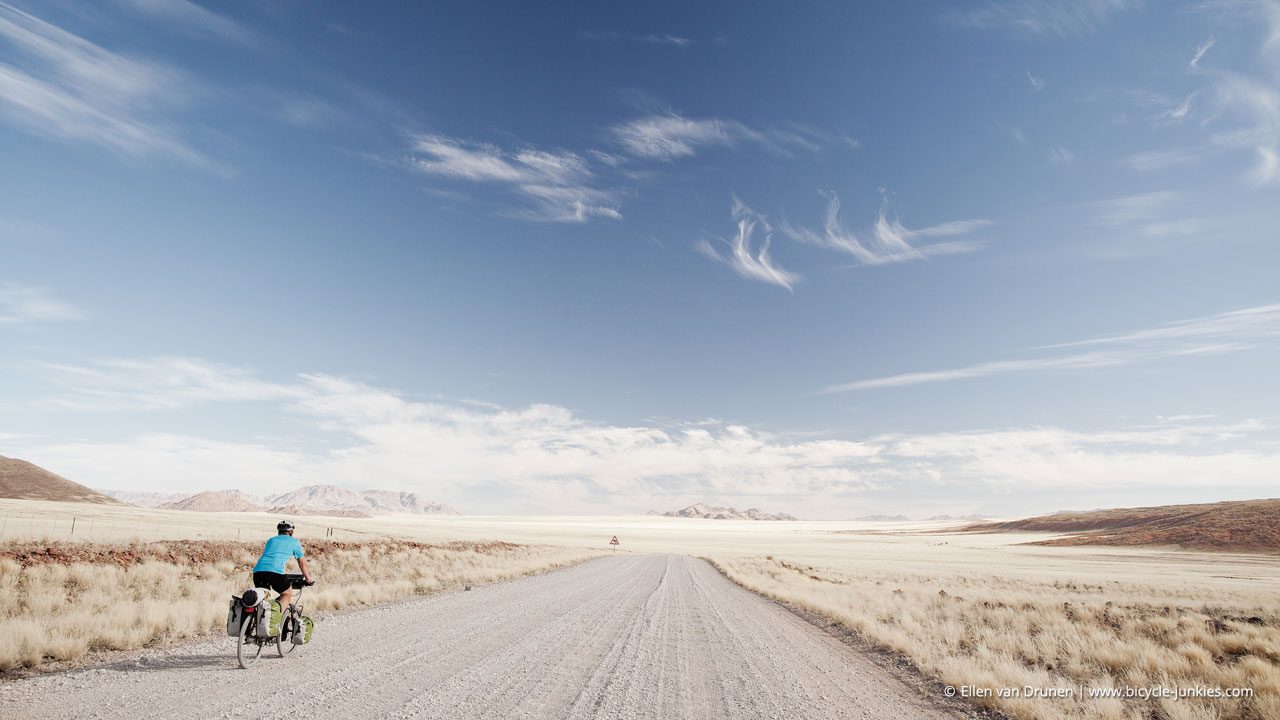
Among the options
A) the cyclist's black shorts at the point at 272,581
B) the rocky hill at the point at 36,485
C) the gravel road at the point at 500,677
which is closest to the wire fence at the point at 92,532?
the cyclist's black shorts at the point at 272,581

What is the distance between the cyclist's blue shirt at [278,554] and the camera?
9.21m

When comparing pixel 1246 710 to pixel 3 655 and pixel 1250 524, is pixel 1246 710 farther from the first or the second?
pixel 1250 524

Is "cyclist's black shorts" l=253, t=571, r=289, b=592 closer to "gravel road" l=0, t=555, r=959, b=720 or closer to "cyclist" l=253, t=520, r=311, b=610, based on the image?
"cyclist" l=253, t=520, r=311, b=610

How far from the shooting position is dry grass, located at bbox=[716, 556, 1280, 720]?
27.6 ft

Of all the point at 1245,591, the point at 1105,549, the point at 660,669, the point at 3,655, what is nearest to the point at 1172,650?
the point at 660,669

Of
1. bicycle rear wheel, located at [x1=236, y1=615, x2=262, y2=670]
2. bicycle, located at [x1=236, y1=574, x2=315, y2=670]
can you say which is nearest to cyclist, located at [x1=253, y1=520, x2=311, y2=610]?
bicycle, located at [x1=236, y1=574, x2=315, y2=670]

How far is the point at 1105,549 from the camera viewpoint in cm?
8000

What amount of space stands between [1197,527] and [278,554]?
11897 centimetres

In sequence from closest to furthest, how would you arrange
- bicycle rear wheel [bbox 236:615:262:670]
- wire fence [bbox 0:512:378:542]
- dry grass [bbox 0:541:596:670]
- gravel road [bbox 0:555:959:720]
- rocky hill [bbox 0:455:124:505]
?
gravel road [bbox 0:555:959:720] < bicycle rear wheel [bbox 236:615:262:670] < dry grass [bbox 0:541:596:670] < wire fence [bbox 0:512:378:542] < rocky hill [bbox 0:455:124:505]

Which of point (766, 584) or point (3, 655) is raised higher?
point (3, 655)

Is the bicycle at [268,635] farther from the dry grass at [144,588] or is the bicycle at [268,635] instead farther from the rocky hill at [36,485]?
the rocky hill at [36,485]

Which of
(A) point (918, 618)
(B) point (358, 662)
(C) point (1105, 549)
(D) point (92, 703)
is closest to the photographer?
(D) point (92, 703)

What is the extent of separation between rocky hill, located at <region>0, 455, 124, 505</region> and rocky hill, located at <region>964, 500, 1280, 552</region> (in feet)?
648

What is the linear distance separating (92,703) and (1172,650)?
1794 centimetres
